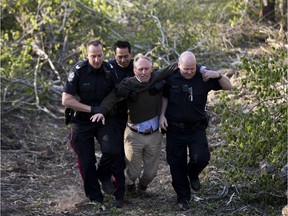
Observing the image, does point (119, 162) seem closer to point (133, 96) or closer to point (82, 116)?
point (82, 116)

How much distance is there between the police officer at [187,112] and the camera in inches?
229

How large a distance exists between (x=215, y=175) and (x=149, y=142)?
138 centimetres

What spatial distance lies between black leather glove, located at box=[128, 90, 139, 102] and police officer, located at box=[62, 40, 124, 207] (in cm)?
22

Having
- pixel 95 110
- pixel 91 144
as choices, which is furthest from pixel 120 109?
pixel 91 144

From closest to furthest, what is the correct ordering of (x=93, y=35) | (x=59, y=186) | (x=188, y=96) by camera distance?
1. (x=188, y=96)
2. (x=59, y=186)
3. (x=93, y=35)

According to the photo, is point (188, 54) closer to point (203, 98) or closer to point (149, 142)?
point (203, 98)

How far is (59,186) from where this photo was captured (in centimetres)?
745

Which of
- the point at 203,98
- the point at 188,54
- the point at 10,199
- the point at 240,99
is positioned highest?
the point at 188,54

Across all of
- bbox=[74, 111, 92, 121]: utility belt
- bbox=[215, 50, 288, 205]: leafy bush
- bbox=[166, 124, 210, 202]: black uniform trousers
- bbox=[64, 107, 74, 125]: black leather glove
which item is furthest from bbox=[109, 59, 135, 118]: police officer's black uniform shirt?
bbox=[215, 50, 288, 205]: leafy bush

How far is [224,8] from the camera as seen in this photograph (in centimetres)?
1156

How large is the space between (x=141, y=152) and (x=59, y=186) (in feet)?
5.39

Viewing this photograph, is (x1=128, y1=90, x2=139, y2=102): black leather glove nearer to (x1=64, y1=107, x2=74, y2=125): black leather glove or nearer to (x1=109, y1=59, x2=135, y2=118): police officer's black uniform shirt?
(x1=109, y1=59, x2=135, y2=118): police officer's black uniform shirt

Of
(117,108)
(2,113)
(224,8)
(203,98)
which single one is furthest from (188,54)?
(224,8)

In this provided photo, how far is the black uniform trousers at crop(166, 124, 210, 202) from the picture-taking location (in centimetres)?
589
